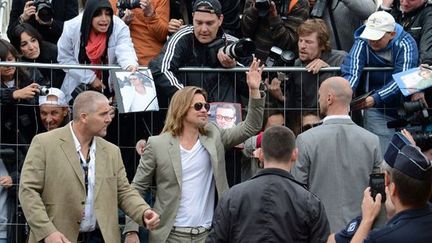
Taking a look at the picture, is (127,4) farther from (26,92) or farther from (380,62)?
(380,62)

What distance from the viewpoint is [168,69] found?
32.9 ft

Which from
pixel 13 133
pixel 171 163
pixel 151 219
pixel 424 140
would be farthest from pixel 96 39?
pixel 424 140

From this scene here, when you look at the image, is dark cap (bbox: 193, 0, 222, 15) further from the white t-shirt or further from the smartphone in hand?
the smartphone in hand

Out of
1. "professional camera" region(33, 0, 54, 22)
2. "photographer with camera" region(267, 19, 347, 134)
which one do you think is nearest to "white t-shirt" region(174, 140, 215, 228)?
"photographer with camera" region(267, 19, 347, 134)

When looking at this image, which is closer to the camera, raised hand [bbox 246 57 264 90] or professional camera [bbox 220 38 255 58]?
raised hand [bbox 246 57 264 90]

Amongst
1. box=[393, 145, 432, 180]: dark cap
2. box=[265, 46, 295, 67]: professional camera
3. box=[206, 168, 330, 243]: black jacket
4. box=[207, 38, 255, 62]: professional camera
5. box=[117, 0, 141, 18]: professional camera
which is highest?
box=[117, 0, 141, 18]: professional camera

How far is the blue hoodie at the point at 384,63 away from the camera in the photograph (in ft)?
32.1

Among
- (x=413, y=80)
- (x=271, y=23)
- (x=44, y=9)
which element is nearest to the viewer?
(x=413, y=80)

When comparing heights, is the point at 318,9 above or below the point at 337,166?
above

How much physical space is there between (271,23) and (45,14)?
7.41ft

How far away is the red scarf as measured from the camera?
10562 millimetres

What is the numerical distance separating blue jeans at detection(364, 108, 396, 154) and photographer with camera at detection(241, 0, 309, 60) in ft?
4.04

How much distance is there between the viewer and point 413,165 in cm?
605

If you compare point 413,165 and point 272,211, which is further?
point 272,211
